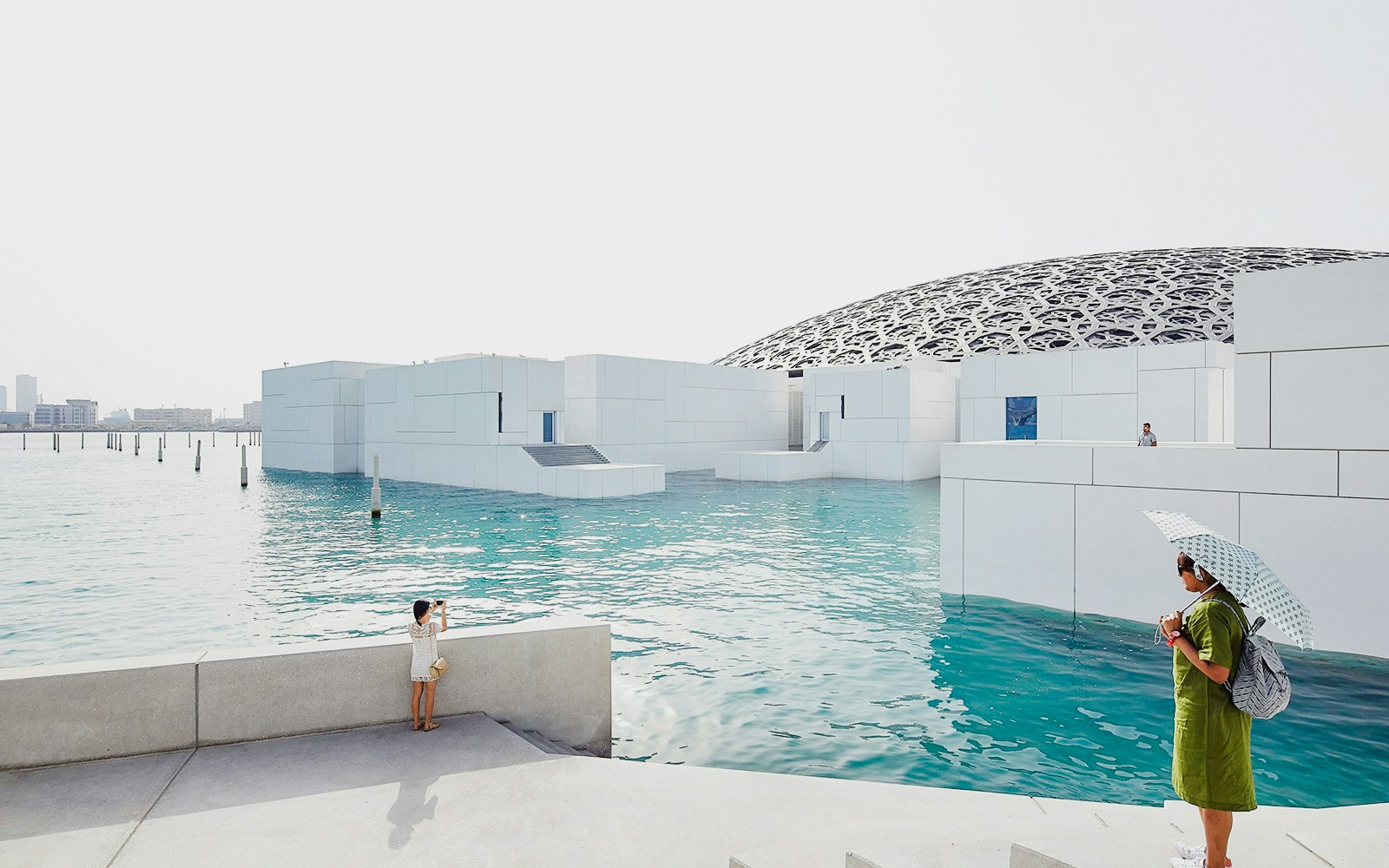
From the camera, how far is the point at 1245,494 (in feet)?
30.5

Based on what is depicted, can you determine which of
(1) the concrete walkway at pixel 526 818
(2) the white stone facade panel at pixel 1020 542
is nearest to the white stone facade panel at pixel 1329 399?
(2) the white stone facade panel at pixel 1020 542

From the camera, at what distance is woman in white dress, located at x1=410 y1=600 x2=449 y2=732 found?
5547mm

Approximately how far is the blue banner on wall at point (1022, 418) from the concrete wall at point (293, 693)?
88.3 feet

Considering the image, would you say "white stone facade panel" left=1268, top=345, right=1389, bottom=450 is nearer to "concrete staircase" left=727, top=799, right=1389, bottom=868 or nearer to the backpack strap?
"concrete staircase" left=727, top=799, right=1389, bottom=868

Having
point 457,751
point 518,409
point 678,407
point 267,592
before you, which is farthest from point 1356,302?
point 678,407

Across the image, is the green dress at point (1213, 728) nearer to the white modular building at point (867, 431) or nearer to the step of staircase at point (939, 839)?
the step of staircase at point (939, 839)

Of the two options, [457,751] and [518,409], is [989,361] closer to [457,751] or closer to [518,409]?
[518,409]

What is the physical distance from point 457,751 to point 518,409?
2465 cm

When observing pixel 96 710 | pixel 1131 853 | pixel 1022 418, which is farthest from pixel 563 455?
pixel 1131 853

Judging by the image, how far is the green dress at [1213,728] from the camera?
11.2ft

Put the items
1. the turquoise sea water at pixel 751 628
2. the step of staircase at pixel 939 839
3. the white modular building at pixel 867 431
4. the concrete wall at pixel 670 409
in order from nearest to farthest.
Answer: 1. the step of staircase at pixel 939 839
2. the turquoise sea water at pixel 751 628
3. the concrete wall at pixel 670 409
4. the white modular building at pixel 867 431

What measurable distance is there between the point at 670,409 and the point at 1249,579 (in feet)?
102

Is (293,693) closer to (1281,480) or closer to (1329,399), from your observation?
(1281,480)

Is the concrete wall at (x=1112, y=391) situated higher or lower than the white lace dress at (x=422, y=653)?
higher
